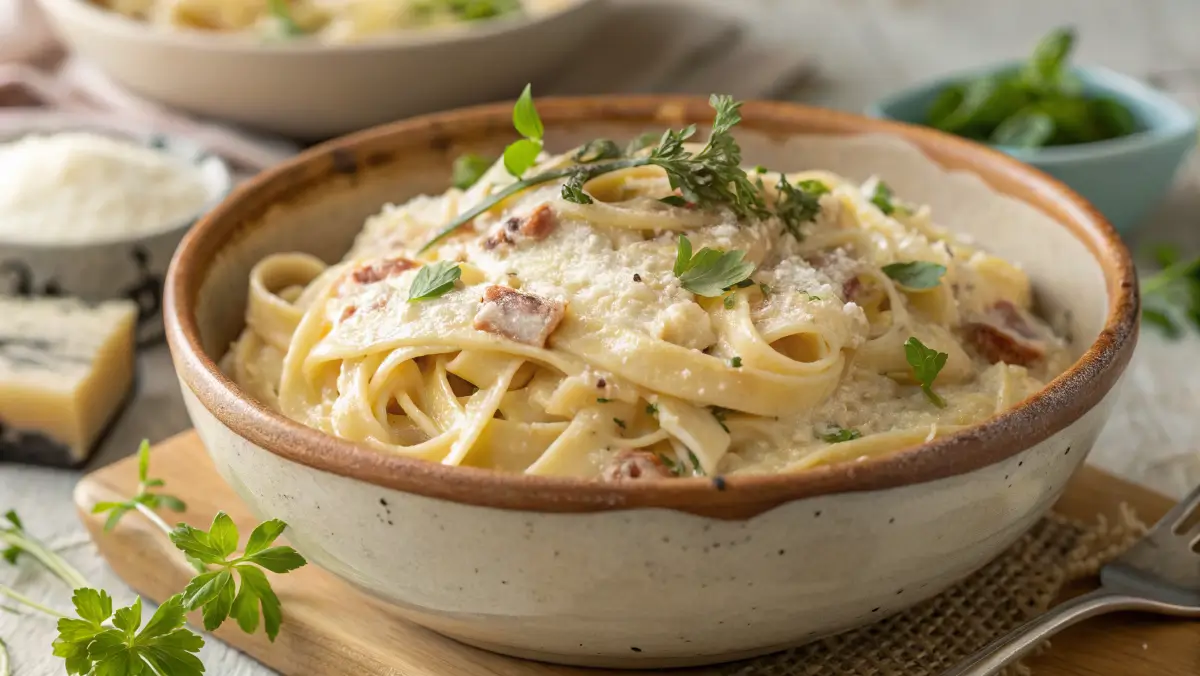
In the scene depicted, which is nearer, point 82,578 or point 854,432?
point 854,432

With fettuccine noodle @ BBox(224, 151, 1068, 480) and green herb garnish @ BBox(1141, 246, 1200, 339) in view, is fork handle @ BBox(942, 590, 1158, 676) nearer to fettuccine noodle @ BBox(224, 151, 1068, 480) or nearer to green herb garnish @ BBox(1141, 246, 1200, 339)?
fettuccine noodle @ BBox(224, 151, 1068, 480)

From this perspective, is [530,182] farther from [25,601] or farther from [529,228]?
[25,601]

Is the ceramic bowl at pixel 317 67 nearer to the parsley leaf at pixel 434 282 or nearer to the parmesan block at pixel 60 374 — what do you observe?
the parmesan block at pixel 60 374

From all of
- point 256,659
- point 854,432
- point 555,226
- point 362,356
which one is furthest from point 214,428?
point 854,432

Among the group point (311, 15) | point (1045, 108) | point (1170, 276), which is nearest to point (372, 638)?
point (1170, 276)

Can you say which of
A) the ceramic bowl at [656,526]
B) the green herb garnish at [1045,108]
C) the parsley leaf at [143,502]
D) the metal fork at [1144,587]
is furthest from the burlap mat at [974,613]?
the green herb garnish at [1045,108]

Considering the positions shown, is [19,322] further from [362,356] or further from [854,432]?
[854,432]

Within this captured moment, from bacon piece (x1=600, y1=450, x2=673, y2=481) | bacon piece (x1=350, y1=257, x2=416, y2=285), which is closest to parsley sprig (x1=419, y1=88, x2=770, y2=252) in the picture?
bacon piece (x1=350, y1=257, x2=416, y2=285)
